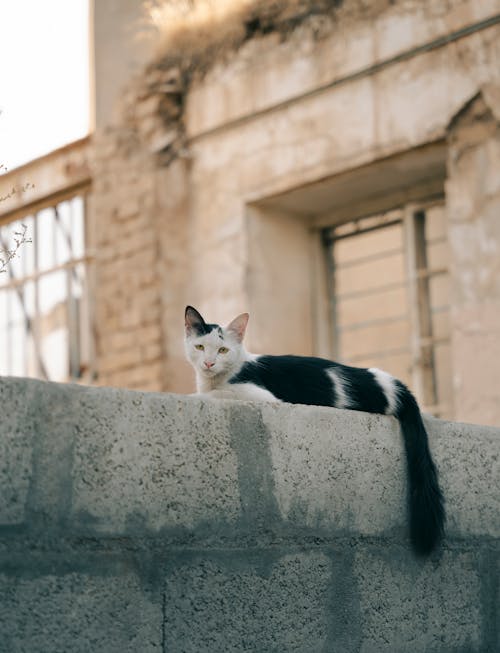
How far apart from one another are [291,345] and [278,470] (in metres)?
4.85

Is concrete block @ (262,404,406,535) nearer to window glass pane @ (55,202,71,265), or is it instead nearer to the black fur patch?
the black fur patch

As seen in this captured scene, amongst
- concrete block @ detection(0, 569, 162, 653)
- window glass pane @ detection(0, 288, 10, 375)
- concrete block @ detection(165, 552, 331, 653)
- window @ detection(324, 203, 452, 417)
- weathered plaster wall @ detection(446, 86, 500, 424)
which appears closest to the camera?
concrete block @ detection(0, 569, 162, 653)

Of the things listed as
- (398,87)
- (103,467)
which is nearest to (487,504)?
(103,467)

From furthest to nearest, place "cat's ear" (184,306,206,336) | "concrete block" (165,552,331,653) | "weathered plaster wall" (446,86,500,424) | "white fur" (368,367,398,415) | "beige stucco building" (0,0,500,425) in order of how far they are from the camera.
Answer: "beige stucco building" (0,0,500,425), "weathered plaster wall" (446,86,500,424), "cat's ear" (184,306,206,336), "white fur" (368,367,398,415), "concrete block" (165,552,331,653)

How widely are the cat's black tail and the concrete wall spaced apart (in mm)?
33

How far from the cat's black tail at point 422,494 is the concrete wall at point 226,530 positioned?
0.11 ft

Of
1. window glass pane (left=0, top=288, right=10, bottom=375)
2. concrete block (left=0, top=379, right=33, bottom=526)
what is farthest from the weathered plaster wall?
window glass pane (left=0, top=288, right=10, bottom=375)

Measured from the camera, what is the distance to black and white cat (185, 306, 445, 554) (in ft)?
9.09

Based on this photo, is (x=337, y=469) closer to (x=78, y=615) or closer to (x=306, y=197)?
(x=78, y=615)

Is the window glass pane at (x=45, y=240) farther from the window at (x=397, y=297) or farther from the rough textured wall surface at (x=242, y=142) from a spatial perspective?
the window at (x=397, y=297)

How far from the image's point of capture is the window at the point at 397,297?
6719 millimetres

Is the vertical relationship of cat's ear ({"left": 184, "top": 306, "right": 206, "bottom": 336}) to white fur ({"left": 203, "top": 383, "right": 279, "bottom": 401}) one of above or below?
above

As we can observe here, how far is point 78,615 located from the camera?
6.57 ft

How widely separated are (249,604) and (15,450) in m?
0.66
